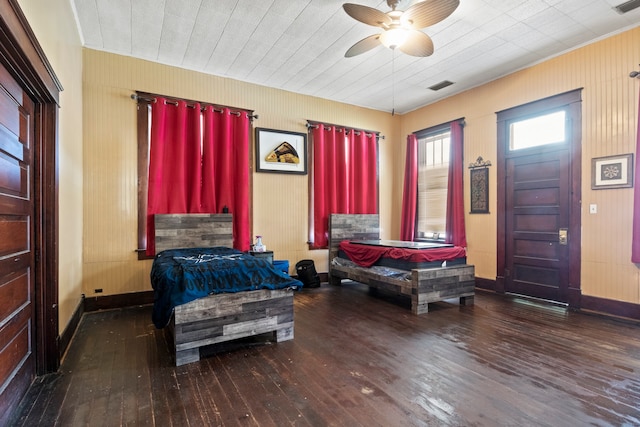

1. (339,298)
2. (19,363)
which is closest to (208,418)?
(19,363)

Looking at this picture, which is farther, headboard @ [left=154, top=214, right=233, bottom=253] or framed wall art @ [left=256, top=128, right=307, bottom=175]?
framed wall art @ [left=256, top=128, right=307, bottom=175]

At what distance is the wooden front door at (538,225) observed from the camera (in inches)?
163

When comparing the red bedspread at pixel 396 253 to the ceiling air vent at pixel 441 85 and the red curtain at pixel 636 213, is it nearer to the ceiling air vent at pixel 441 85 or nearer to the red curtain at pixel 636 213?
the red curtain at pixel 636 213

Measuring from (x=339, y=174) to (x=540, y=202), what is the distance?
3048 millimetres

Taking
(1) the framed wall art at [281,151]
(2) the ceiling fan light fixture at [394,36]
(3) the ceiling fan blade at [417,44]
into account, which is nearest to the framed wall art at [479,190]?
(3) the ceiling fan blade at [417,44]

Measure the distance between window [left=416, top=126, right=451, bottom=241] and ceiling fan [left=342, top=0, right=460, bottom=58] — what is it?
111 inches

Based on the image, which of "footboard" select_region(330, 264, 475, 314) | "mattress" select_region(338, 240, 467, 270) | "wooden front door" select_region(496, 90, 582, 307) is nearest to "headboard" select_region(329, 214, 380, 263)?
"mattress" select_region(338, 240, 467, 270)

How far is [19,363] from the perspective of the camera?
2.00 meters

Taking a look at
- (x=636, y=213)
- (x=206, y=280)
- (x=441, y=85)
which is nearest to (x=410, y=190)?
(x=441, y=85)

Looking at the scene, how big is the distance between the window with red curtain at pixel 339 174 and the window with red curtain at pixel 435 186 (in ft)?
2.24

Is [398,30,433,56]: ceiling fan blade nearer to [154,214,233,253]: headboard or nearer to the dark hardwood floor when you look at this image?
the dark hardwood floor

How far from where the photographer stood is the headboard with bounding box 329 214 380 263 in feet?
18.2

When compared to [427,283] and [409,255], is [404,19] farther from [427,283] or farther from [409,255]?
[427,283]

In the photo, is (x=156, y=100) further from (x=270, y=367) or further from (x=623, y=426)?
(x=623, y=426)
